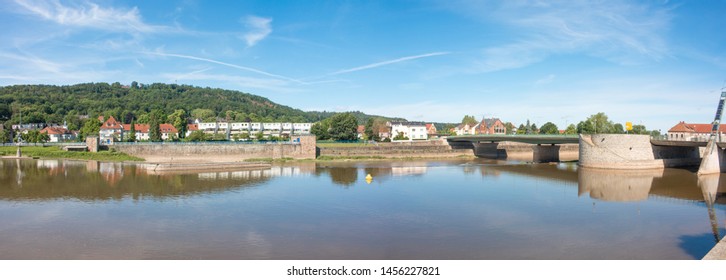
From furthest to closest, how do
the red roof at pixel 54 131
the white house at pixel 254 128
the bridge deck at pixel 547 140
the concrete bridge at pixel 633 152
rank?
the white house at pixel 254 128 < the red roof at pixel 54 131 < the concrete bridge at pixel 633 152 < the bridge deck at pixel 547 140

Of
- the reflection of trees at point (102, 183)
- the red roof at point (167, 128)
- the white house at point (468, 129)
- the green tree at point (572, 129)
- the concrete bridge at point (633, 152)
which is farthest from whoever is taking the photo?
the white house at point (468, 129)

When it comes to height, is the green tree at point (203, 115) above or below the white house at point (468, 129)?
above

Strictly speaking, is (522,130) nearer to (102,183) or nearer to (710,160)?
(710,160)

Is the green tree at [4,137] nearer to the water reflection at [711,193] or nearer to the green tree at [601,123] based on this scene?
the water reflection at [711,193]

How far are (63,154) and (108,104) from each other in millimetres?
80413

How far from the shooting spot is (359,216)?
22.3 metres

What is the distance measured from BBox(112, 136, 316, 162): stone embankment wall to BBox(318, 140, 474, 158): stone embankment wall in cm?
346

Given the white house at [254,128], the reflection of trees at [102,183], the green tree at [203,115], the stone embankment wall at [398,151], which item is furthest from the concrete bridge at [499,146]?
the green tree at [203,115]

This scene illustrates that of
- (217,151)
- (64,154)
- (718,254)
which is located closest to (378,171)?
(217,151)

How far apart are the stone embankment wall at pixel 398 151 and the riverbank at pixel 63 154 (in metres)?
24.5

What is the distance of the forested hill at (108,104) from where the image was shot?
106 meters

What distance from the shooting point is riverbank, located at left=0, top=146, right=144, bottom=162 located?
5372cm

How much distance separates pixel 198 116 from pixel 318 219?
115 metres

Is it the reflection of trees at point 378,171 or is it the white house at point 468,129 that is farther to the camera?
the white house at point 468,129
